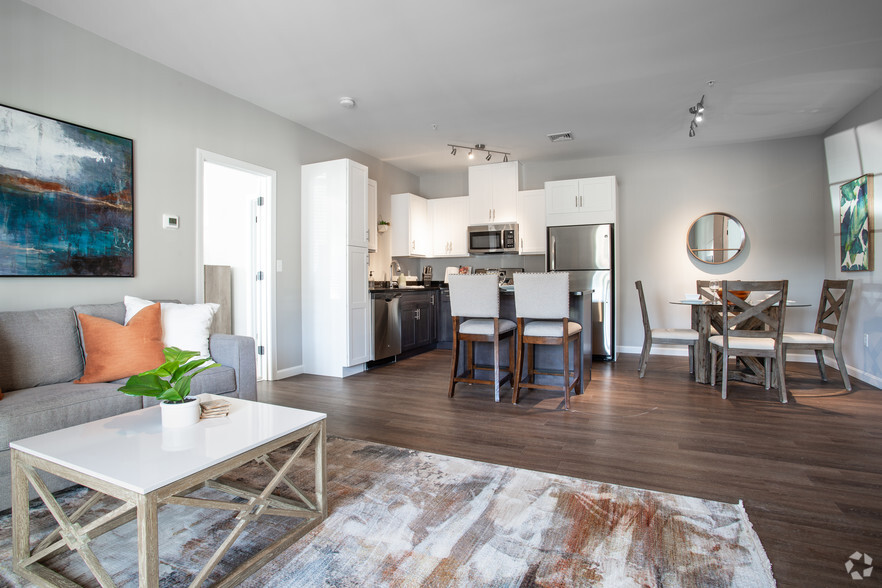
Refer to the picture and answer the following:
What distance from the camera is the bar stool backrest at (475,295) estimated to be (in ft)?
11.7

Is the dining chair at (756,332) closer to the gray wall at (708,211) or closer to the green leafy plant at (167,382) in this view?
the gray wall at (708,211)

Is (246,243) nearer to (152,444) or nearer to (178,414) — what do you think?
(178,414)

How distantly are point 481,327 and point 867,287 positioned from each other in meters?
3.57

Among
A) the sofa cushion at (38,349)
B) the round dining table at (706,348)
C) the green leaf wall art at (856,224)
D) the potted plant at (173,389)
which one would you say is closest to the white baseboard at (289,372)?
the sofa cushion at (38,349)

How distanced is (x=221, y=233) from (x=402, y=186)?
2.79 meters

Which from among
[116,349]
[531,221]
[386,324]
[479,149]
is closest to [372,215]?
[386,324]

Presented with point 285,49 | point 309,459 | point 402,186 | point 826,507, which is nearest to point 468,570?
point 309,459

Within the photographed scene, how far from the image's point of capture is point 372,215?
5621mm

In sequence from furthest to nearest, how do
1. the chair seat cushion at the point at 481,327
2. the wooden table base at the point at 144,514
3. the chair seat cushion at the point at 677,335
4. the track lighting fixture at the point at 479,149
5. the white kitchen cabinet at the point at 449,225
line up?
the white kitchen cabinet at the point at 449,225 → the track lighting fixture at the point at 479,149 → the chair seat cushion at the point at 677,335 → the chair seat cushion at the point at 481,327 → the wooden table base at the point at 144,514

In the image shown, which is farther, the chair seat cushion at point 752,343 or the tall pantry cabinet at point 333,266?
the tall pantry cabinet at point 333,266

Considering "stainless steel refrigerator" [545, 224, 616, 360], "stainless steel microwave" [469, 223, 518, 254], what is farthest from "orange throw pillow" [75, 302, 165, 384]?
"stainless steel refrigerator" [545, 224, 616, 360]

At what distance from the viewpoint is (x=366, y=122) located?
4.61 metres

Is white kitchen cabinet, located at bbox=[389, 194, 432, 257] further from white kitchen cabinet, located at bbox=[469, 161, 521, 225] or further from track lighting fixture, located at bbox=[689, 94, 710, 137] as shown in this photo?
track lighting fixture, located at bbox=[689, 94, 710, 137]

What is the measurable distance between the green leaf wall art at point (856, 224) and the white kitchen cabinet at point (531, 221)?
305 centimetres
